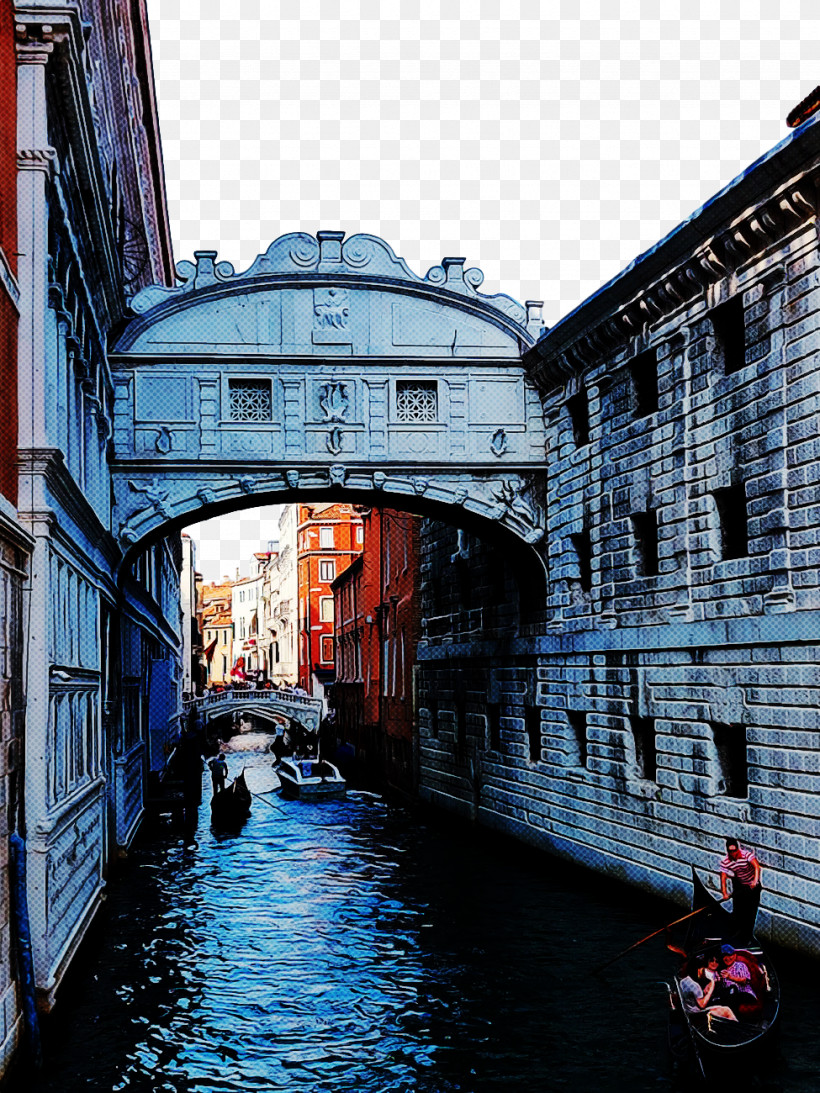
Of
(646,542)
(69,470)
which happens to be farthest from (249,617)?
(69,470)

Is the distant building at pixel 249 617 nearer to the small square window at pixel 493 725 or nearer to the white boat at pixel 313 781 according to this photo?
the white boat at pixel 313 781

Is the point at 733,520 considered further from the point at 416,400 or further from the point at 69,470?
the point at 69,470

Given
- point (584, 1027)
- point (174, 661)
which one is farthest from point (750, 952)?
point (174, 661)

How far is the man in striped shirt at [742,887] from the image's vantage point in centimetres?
1050

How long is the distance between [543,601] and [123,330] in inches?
302

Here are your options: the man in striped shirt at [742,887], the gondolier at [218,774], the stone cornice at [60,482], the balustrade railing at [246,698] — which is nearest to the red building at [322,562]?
the balustrade railing at [246,698]

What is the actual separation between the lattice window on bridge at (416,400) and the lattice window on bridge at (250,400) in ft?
6.47

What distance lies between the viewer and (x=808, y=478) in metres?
12.9

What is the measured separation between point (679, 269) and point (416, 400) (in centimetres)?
557

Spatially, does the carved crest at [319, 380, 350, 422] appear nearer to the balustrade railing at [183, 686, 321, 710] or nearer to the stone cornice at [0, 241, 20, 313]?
the stone cornice at [0, 241, 20, 313]

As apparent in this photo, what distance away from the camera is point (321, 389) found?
19547 millimetres

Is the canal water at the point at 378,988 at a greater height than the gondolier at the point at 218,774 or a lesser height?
lesser

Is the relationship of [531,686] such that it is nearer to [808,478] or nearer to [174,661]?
[808,478]

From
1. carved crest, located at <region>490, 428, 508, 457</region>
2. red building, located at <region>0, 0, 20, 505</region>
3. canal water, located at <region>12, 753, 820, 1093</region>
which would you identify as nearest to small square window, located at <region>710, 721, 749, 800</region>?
canal water, located at <region>12, 753, 820, 1093</region>
